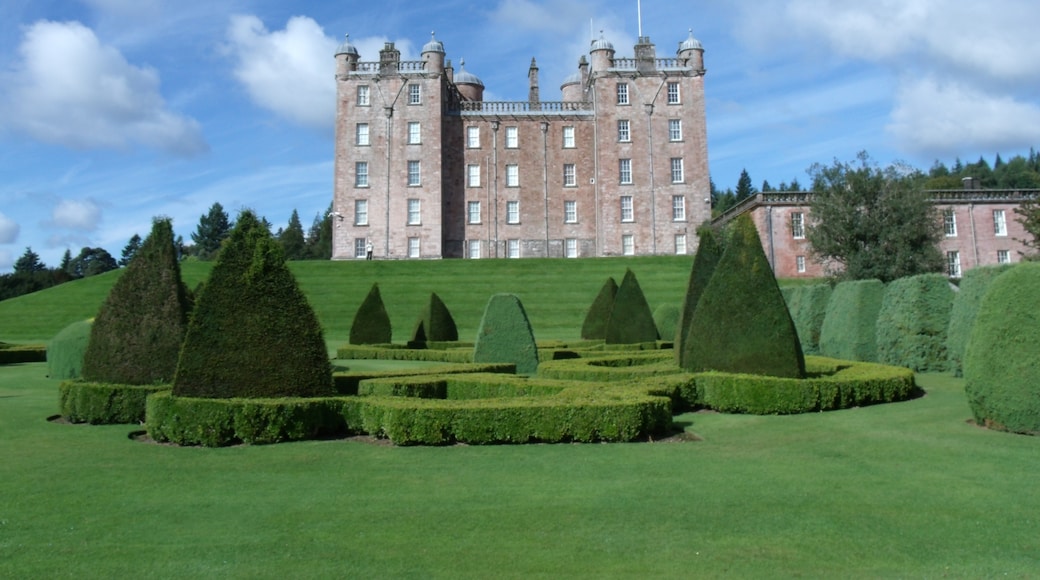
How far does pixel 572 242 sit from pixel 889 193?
23.6 m

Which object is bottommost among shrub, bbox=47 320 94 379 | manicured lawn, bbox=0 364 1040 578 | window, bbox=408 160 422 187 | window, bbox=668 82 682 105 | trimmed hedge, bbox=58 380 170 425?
manicured lawn, bbox=0 364 1040 578

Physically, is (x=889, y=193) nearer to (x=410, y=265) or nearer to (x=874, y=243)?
(x=874, y=243)

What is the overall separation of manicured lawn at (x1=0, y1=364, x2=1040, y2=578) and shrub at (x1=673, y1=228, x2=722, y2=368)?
536 centimetres

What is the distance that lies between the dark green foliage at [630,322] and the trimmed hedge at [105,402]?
1445 centimetres

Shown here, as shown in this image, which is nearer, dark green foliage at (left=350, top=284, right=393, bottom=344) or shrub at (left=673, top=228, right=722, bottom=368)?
shrub at (left=673, top=228, right=722, bottom=368)

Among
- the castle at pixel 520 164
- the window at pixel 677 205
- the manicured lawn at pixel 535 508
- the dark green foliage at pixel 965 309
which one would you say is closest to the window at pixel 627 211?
the castle at pixel 520 164

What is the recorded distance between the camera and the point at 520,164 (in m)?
53.1

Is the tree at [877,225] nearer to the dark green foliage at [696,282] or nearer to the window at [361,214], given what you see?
the dark green foliage at [696,282]

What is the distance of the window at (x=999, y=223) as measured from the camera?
47.0 m

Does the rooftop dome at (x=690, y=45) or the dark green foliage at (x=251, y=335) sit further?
the rooftop dome at (x=690, y=45)

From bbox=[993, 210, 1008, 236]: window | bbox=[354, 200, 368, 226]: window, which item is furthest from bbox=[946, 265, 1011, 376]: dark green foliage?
bbox=[354, 200, 368, 226]: window

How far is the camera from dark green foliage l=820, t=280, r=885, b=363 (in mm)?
18203

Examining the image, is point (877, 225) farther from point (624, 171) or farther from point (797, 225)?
point (624, 171)

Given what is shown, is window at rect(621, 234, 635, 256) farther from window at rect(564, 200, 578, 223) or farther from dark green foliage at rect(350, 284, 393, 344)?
dark green foliage at rect(350, 284, 393, 344)
